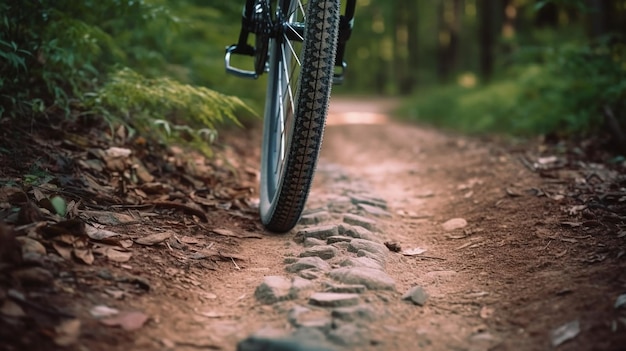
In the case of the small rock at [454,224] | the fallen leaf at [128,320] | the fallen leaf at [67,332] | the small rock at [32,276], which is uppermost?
the small rock at [32,276]

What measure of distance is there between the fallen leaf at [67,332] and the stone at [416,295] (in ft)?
3.56

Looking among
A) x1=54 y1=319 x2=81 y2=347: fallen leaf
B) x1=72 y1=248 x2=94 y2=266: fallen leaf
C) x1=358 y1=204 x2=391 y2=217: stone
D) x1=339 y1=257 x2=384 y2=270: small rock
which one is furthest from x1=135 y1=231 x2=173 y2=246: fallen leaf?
x1=358 y1=204 x2=391 y2=217: stone

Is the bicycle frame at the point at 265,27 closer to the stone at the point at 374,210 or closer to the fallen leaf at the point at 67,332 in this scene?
the stone at the point at 374,210

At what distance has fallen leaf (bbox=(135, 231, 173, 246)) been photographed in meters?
2.16

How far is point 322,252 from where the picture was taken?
2266mm

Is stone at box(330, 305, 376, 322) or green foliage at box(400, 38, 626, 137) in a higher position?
green foliage at box(400, 38, 626, 137)

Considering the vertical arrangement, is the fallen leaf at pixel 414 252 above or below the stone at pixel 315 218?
below

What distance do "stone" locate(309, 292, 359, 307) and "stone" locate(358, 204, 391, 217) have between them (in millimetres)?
1280

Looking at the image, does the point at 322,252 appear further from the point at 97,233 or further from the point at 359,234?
the point at 97,233

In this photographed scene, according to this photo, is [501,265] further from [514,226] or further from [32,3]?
[32,3]

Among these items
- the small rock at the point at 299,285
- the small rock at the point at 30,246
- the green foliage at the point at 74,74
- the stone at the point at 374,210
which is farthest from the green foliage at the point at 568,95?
the small rock at the point at 30,246

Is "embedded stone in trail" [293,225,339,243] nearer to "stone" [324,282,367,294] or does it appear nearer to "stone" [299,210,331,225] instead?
"stone" [299,210,331,225]

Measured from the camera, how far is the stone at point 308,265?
211cm

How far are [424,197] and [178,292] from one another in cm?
217
